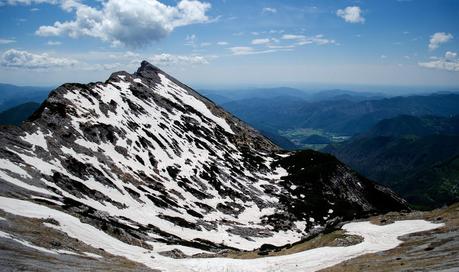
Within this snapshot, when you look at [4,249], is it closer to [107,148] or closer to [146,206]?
[146,206]

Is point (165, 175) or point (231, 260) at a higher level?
point (231, 260)

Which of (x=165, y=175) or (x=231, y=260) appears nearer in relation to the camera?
(x=231, y=260)

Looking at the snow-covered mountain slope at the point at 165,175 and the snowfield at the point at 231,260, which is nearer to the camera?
the snowfield at the point at 231,260

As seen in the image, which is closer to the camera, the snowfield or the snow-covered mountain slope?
the snowfield
